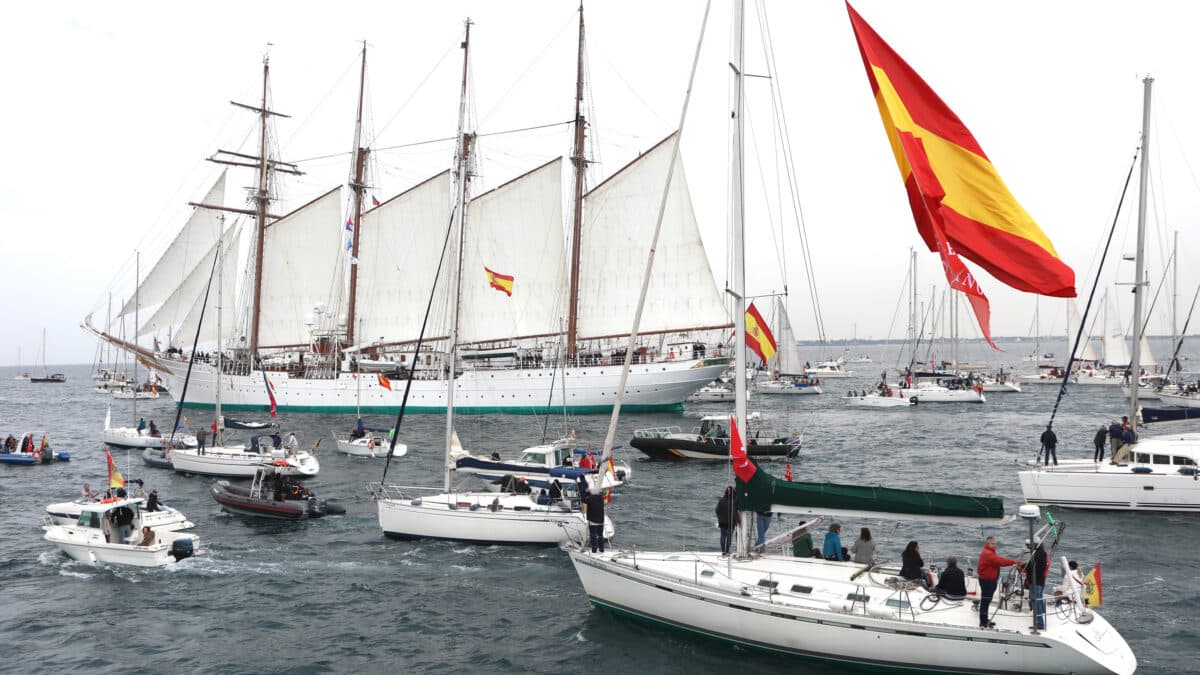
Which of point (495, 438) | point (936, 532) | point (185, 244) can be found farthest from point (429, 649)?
point (185, 244)

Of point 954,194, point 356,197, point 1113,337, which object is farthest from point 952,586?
point 1113,337

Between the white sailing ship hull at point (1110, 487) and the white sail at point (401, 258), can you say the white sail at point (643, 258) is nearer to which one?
the white sail at point (401, 258)

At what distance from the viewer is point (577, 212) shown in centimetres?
6438

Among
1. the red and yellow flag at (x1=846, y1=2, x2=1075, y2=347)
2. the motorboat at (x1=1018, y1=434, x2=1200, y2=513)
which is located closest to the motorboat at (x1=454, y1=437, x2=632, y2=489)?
the motorboat at (x1=1018, y1=434, x2=1200, y2=513)

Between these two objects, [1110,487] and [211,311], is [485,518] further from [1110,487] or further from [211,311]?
[211,311]

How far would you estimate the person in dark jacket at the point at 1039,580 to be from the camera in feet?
40.1

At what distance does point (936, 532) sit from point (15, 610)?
24.7m

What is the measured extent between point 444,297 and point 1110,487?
41.7 metres

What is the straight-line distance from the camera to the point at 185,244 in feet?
235

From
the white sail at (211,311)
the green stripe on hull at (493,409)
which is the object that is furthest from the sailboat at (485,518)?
the white sail at (211,311)

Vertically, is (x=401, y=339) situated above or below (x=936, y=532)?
above

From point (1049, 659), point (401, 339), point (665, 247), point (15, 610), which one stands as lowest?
point (15, 610)

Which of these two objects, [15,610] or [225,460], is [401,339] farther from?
[15,610]

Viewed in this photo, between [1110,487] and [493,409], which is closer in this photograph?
[1110,487]
